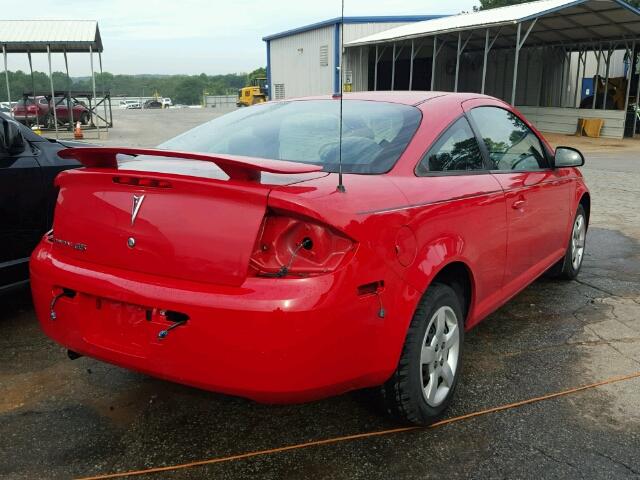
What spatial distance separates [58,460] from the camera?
250 cm

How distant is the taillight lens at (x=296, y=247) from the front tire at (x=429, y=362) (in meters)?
0.56

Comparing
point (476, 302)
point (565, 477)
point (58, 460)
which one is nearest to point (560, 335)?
point (476, 302)

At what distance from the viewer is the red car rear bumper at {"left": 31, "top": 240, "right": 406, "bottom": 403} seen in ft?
6.82

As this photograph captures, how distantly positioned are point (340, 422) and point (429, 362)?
50 centimetres

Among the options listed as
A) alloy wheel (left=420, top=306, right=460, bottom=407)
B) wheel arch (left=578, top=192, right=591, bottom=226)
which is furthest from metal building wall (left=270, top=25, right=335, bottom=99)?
alloy wheel (left=420, top=306, right=460, bottom=407)

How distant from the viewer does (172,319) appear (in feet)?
7.26

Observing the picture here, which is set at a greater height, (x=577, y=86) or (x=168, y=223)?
(x=577, y=86)

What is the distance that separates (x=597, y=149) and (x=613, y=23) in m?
5.39

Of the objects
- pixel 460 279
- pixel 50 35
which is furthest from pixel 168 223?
pixel 50 35

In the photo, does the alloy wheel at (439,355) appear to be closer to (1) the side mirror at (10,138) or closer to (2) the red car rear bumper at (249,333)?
(2) the red car rear bumper at (249,333)

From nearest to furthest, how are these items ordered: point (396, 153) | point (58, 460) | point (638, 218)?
1. point (58, 460)
2. point (396, 153)
3. point (638, 218)

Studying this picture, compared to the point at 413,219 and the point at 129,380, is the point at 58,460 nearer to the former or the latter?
the point at 129,380

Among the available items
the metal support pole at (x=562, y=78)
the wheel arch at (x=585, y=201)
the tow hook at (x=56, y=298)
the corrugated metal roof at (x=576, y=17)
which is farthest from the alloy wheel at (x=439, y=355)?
the metal support pole at (x=562, y=78)

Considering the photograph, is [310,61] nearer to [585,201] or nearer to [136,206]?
[585,201]
